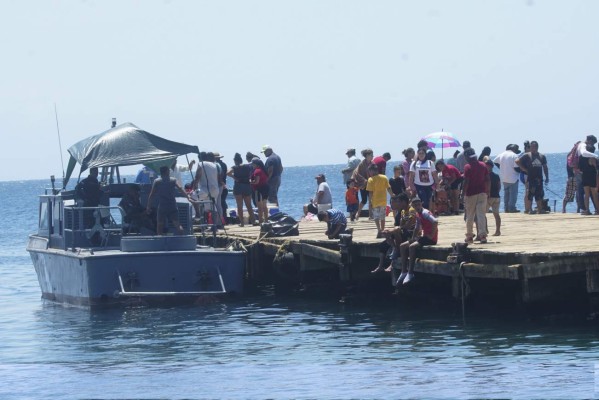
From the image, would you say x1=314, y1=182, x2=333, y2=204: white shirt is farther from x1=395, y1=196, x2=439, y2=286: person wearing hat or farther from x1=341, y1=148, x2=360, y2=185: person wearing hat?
x1=395, y1=196, x2=439, y2=286: person wearing hat

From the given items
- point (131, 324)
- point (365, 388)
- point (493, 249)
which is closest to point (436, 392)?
point (365, 388)

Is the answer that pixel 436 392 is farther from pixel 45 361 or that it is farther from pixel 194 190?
pixel 194 190

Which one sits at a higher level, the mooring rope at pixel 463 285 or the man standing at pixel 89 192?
the man standing at pixel 89 192

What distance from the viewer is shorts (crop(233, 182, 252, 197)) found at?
86.7 feet

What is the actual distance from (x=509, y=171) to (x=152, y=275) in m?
9.89

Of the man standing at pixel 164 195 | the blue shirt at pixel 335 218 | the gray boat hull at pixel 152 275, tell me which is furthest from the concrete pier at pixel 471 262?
the man standing at pixel 164 195

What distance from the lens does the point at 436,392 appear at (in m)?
13.7

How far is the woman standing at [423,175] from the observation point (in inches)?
991

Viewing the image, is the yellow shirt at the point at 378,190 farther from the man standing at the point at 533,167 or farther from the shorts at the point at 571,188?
the shorts at the point at 571,188

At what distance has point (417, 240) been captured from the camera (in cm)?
1881

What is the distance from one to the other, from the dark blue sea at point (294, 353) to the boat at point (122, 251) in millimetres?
398

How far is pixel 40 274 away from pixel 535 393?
13.4 metres

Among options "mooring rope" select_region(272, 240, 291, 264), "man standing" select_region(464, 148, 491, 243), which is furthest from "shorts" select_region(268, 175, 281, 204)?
"man standing" select_region(464, 148, 491, 243)

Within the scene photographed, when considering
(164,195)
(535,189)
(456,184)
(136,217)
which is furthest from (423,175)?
(136,217)
